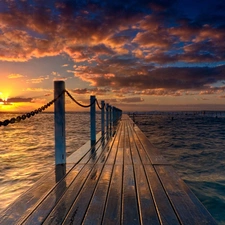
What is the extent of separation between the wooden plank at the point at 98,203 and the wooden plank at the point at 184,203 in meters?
0.77

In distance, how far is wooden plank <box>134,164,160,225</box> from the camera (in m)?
1.91

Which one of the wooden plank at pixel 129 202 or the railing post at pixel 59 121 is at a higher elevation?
the railing post at pixel 59 121

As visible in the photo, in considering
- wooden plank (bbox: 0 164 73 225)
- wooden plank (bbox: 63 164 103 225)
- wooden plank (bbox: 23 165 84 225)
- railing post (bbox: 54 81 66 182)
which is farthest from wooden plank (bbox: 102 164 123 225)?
railing post (bbox: 54 81 66 182)

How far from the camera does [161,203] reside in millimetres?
2244

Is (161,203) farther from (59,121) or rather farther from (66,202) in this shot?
(59,121)

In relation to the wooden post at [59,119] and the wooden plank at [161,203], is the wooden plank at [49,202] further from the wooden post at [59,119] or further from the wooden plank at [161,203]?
the wooden plank at [161,203]

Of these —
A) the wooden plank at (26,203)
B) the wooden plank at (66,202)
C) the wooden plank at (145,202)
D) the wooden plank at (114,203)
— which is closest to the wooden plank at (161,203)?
the wooden plank at (145,202)

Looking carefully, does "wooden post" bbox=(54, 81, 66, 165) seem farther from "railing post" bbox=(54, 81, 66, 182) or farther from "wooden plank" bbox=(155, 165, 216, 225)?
"wooden plank" bbox=(155, 165, 216, 225)

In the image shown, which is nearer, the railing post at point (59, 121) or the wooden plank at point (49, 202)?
the wooden plank at point (49, 202)

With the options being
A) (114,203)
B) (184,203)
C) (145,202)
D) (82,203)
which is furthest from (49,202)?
(184,203)

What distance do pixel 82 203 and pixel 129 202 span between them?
20.5 inches

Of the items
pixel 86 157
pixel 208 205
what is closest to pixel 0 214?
pixel 86 157

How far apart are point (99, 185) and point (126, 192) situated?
0.44 metres

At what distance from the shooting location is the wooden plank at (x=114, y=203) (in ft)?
6.24
